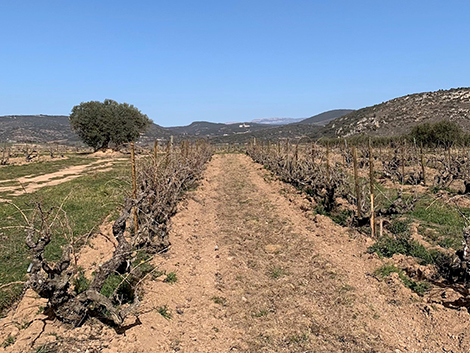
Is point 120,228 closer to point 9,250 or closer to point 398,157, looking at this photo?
point 9,250

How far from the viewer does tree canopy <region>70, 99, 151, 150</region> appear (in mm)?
37906

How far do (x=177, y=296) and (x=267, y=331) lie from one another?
168cm

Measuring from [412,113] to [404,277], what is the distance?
6021 centimetres

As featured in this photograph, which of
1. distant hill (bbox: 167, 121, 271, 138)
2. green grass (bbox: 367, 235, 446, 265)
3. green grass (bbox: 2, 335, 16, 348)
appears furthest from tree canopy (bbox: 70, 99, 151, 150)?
distant hill (bbox: 167, 121, 271, 138)

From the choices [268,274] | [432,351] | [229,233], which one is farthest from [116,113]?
[432,351]

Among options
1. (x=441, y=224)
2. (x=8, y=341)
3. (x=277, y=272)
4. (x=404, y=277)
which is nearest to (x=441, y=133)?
(x=441, y=224)

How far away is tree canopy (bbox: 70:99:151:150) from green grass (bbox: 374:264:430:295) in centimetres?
3583

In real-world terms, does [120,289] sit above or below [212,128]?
below

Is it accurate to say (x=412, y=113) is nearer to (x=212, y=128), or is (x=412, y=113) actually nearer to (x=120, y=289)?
(x=120, y=289)

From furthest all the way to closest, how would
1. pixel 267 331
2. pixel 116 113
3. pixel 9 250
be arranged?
pixel 116 113, pixel 9 250, pixel 267 331

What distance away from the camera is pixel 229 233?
8883mm

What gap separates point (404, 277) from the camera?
5848 mm

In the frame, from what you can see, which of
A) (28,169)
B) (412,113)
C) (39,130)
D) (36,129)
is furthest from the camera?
(36,129)

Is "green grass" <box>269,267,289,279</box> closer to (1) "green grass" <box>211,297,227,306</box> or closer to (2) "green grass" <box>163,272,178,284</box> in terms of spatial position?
(1) "green grass" <box>211,297,227,306</box>
